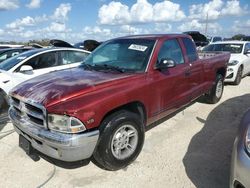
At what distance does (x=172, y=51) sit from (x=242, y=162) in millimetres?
2837

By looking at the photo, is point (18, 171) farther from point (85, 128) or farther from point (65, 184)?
point (85, 128)

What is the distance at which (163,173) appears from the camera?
146 inches

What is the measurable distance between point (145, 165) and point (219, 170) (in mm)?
1000

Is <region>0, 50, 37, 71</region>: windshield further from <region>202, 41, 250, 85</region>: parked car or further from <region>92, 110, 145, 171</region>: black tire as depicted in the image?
<region>202, 41, 250, 85</region>: parked car

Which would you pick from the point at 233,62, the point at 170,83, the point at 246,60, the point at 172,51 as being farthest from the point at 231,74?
the point at 170,83

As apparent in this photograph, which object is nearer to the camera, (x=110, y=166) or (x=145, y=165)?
(x=110, y=166)

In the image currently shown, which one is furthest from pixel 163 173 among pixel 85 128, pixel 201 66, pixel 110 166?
pixel 201 66

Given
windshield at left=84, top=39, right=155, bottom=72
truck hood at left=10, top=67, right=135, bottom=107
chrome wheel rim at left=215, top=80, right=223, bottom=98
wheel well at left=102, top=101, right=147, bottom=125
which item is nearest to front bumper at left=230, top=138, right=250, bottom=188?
wheel well at left=102, top=101, right=147, bottom=125

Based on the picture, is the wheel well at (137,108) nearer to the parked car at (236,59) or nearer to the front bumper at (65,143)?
the front bumper at (65,143)

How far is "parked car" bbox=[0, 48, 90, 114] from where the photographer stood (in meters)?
6.37

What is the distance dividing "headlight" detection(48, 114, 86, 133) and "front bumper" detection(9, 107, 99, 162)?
6 cm

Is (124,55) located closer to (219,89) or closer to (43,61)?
(43,61)

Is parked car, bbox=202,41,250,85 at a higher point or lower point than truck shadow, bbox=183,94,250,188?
higher

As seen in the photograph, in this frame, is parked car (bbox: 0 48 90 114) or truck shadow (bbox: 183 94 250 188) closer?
truck shadow (bbox: 183 94 250 188)
